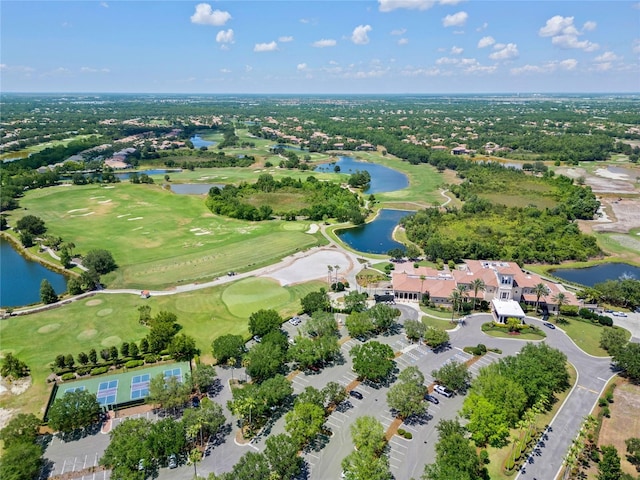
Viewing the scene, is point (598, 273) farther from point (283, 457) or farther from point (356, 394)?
point (283, 457)

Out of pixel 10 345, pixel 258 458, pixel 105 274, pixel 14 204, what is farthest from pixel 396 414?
pixel 14 204

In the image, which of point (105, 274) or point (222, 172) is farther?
point (222, 172)

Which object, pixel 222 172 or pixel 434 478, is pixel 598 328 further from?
pixel 222 172

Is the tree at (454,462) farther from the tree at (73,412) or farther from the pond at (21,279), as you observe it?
the pond at (21,279)

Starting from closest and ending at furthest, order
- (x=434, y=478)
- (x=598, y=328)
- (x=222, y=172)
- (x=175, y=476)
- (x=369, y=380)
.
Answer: (x=434, y=478) < (x=175, y=476) < (x=369, y=380) < (x=598, y=328) < (x=222, y=172)

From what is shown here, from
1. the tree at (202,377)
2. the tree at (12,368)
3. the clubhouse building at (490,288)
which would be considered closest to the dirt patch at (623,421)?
the clubhouse building at (490,288)

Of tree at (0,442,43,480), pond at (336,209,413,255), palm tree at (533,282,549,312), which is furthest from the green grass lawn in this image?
tree at (0,442,43,480)

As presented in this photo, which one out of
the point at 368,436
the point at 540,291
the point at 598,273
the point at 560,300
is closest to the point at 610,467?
the point at 368,436
